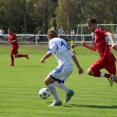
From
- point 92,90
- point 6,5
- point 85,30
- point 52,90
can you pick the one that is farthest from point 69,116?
point 6,5

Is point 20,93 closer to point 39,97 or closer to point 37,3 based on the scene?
point 39,97

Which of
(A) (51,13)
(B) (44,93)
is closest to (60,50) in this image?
(B) (44,93)

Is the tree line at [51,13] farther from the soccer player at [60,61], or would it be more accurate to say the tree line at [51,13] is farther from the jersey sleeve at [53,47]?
the jersey sleeve at [53,47]

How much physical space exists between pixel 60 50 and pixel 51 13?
58.3 metres

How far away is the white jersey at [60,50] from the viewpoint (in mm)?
9758

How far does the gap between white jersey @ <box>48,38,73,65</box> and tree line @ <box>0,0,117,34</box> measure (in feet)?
172

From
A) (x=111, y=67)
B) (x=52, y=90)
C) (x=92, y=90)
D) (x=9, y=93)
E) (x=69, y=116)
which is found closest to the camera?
(x=69, y=116)

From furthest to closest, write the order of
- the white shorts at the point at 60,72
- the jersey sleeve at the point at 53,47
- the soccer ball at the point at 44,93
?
the soccer ball at the point at 44,93
the white shorts at the point at 60,72
the jersey sleeve at the point at 53,47

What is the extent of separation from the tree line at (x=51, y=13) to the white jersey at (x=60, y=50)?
52.4 meters

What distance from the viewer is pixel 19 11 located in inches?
2516

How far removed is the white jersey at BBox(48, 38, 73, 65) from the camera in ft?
32.0

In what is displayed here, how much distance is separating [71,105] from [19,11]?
5475 cm

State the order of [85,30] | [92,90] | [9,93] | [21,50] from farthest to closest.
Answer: [85,30] → [21,50] → [92,90] → [9,93]

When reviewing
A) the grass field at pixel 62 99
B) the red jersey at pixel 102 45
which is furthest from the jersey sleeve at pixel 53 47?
the red jersey at pixel 102 45
